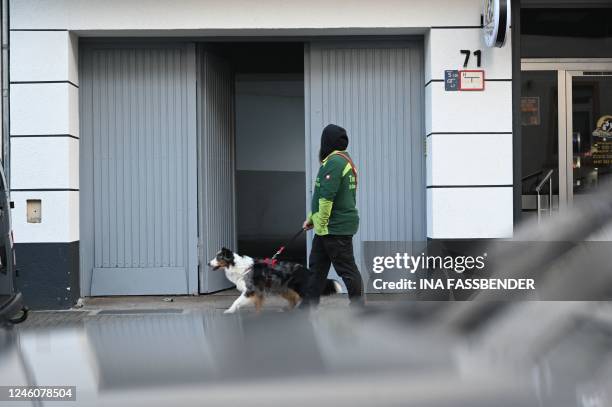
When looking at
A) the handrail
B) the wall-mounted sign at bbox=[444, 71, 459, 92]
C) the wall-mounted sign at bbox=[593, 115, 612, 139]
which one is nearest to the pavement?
the wall-mounted sign at bbox=[444, 71, 459, 92]

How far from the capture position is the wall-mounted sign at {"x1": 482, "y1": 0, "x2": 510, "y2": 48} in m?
6.93

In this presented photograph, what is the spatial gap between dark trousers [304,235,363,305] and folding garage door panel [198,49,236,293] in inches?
95.0

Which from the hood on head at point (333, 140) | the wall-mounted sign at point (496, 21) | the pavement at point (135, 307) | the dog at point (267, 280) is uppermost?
the wall-mounted sign at point (496, 21)

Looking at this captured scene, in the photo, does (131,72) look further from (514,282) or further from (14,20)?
(514,282)

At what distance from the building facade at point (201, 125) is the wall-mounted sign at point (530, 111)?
4 centimetres

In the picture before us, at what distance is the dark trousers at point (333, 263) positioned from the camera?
6189 millimetres

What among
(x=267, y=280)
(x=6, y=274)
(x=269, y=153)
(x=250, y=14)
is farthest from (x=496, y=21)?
(x=269, y=153)

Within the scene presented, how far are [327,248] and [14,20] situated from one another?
435cm

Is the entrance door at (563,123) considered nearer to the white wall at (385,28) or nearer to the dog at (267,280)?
the white wall at (385,28)

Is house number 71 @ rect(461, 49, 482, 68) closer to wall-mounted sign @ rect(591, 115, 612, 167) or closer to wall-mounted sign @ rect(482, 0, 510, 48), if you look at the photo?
wall-mounted sign @ rect(482, 0, 510, 48)

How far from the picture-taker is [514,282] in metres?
2.57

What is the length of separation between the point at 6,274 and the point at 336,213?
275 cm

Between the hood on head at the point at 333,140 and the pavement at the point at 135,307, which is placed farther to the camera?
the pavement at the point at 135,307

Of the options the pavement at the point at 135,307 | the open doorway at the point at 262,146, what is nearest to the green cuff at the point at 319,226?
the pavement at the point at 135,307
